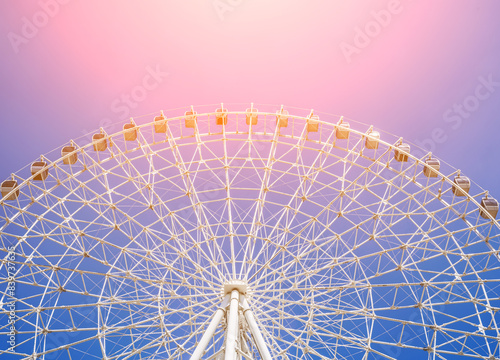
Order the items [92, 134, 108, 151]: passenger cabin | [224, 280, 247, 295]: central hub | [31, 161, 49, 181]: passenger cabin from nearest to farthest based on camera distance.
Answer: [224, 280, 247, 295]: central hub, [31, 161, 49, 181]: passenger cabin, [92, 134, 108, 151]: passenger cabin

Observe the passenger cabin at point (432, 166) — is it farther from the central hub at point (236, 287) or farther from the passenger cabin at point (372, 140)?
the central hub at point (236, 287)

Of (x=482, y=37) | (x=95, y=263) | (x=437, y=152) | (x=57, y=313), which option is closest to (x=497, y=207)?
(x=437, y=152)

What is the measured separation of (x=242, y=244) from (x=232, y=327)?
15610mm

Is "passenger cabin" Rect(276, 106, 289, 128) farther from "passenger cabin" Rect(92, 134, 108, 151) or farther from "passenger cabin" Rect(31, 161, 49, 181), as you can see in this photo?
"passenger cabin" Rect(31, 161, 49, 181)

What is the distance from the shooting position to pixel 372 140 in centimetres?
3197

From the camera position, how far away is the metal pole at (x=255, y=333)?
22969mm

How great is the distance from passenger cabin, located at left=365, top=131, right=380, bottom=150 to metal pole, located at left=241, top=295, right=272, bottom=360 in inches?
474

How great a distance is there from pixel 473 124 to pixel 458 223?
9266 millimetres

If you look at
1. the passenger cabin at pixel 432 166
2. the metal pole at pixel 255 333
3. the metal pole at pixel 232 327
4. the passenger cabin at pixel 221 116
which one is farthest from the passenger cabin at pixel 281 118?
the metal pole at pixel 255 333

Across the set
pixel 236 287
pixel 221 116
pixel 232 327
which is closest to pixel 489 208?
pixel 236 287

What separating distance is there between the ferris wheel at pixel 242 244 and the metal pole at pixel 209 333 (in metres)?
0.16

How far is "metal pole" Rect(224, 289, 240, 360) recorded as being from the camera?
22094mm

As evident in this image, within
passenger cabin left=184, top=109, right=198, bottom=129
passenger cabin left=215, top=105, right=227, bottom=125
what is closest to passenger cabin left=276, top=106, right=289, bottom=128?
passenger cabin left=215, top=105, right=227, bottom=125

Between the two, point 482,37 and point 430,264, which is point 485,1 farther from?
point 430,264
